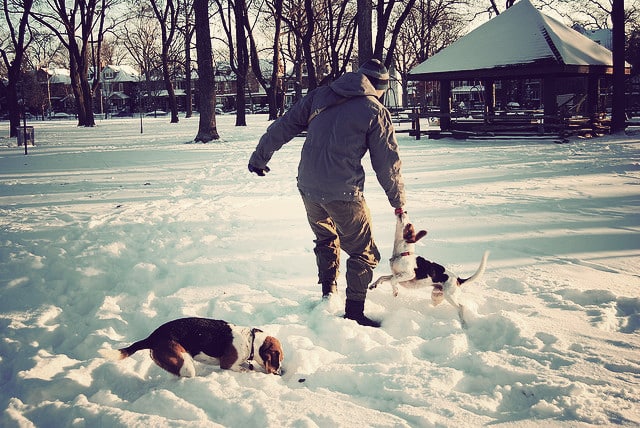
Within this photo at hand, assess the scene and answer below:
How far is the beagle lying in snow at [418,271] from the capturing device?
13.1 feet

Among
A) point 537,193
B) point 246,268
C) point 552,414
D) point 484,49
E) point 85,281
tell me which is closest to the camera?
point 552,414

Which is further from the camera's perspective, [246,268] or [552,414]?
[246,268]

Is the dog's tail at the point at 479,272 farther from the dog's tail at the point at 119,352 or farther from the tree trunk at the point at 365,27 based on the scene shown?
the tree trunk at the point at 365,27

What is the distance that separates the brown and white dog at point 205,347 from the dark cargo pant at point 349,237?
979mm

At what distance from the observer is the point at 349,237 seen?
12.8 ft

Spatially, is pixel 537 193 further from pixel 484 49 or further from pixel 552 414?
pixel 484 49

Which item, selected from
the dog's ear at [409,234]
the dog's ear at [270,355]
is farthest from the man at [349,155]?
the dog's ear at [270,355]

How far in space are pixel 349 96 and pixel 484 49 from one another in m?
18.3

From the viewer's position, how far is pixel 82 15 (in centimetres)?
3095

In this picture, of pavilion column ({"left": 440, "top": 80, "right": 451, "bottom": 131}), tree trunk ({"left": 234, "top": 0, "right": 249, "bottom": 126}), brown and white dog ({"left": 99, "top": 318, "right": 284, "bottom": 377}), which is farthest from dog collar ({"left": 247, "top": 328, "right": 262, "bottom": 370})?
tree trunk ({"left": 234, "top": 0, "right": 249, "bottom": 126})

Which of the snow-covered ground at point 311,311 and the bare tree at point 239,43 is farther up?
the bare tree at point 239,43

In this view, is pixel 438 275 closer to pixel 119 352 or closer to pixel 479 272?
pixel 479 272

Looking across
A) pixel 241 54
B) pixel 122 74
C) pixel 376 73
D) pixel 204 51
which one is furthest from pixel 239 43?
pixel 122 74

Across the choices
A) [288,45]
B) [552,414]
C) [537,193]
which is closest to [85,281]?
[552,414]
